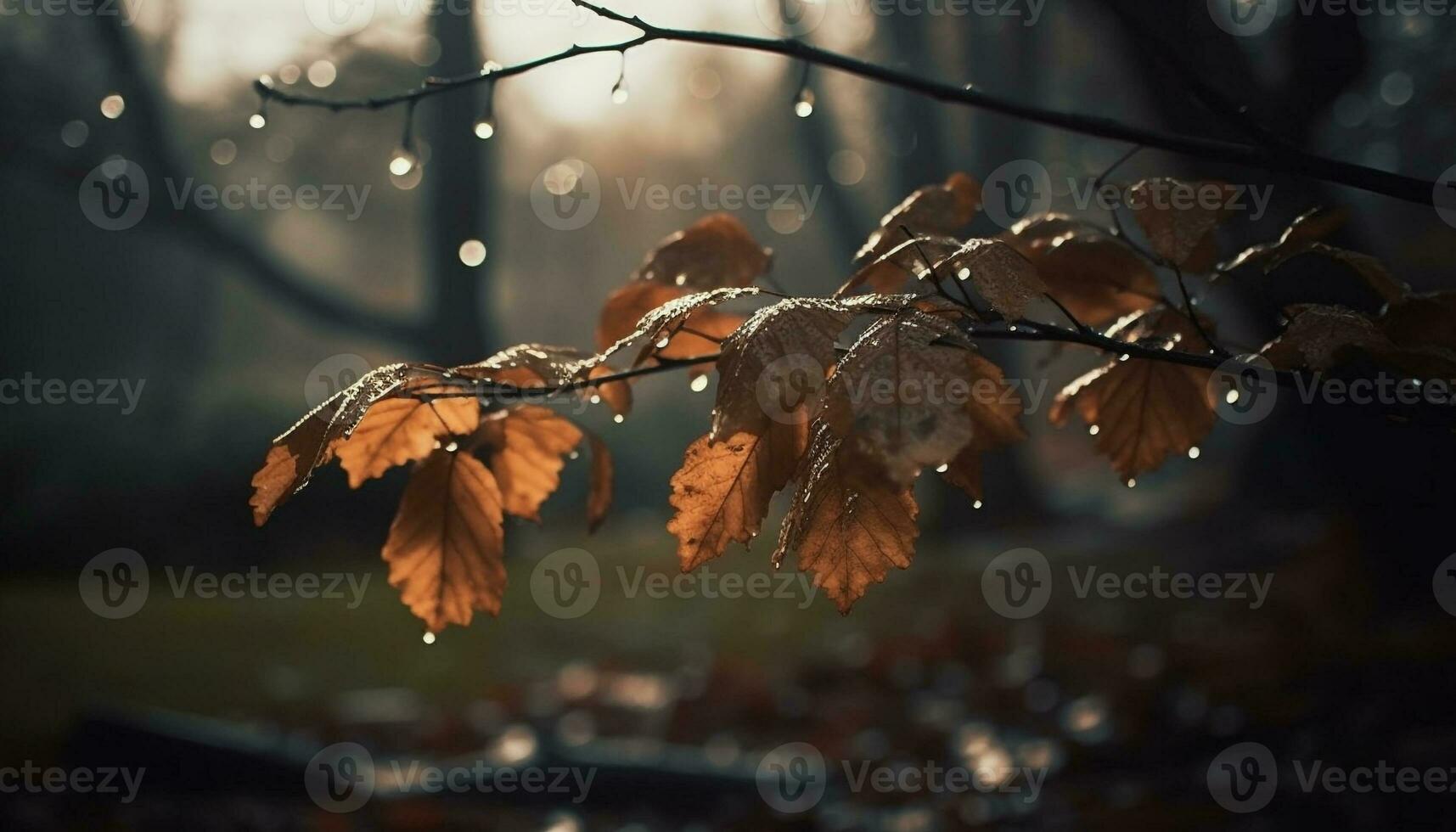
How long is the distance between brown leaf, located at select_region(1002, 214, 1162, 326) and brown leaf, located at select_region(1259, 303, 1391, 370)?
31 cm

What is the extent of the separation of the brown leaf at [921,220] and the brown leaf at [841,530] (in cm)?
26

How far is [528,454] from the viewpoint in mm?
1286

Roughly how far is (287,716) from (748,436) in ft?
12.7

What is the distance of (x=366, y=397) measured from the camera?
0.90m

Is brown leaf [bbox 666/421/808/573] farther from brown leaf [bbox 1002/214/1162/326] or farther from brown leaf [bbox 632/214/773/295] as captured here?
brown leaf [bbox 1002/214/1162/326]

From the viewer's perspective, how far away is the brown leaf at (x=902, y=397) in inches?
26.6

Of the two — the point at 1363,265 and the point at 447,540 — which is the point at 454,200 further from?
the point at 1363,265

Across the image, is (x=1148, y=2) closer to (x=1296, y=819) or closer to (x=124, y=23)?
(x=1296, y=819)

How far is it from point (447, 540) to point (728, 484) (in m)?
0.38

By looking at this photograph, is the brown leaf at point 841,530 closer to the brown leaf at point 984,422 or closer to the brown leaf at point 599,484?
the brown leaf at point 984,422

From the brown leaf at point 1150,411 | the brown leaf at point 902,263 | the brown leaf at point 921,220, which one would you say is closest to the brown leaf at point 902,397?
the brown leaf at point 902,263

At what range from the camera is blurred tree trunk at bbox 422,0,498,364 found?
334 inches

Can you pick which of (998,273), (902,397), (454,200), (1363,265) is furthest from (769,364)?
(454,200)

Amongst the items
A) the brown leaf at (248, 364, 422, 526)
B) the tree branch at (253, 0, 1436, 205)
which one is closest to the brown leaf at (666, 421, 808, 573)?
the brown leaf at (248, 364, 422, 526)
